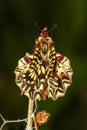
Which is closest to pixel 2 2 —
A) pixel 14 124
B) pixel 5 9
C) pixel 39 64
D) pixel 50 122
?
pixel 5 9

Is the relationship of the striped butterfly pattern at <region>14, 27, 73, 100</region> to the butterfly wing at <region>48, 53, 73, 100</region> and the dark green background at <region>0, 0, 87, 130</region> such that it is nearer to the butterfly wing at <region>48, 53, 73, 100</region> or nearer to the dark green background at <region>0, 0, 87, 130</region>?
the butterfly wing at <region>48, 53, 73, 100</region>

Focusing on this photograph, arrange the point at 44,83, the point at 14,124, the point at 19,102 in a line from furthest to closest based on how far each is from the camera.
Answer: the point at 19,102
the point at 14,124
the point at 44,83

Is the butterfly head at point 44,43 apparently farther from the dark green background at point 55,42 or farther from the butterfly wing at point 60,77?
the dark green background at point 55,42

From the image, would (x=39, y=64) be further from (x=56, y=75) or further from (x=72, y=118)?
(x=72, y=118)

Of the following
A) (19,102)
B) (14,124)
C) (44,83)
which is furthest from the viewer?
(19,102)

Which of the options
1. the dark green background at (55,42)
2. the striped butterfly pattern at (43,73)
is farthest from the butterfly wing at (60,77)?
the dark green background at (55,42)

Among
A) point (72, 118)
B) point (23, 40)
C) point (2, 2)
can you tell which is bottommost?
point (72, 118)
